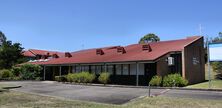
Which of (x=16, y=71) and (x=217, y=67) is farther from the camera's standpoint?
(x=16, y=71)

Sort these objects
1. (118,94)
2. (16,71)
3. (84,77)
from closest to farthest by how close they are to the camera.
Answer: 1. (118,94)
2. (84,77)
3. (16,71)

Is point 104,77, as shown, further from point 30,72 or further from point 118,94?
point 30,72

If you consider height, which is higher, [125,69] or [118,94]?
[125,69]

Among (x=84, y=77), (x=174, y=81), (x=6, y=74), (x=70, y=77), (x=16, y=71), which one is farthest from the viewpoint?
(x=16, y=71)

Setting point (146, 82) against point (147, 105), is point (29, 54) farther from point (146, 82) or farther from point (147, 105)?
point (147, 105)

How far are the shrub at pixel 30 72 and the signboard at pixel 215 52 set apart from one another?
26875 mm

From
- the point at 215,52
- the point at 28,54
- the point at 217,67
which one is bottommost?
the point at 217,67

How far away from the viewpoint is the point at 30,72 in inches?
1730

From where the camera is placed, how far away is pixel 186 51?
29797 mm

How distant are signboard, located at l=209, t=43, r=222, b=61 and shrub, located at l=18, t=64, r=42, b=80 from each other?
26.9 m

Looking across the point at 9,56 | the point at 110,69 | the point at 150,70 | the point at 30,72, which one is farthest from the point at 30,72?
the point at 150,70

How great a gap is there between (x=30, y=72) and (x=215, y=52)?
28.0 meters

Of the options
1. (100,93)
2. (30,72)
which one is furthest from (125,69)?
(30,72)

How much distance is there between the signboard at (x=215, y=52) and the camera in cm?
2375
